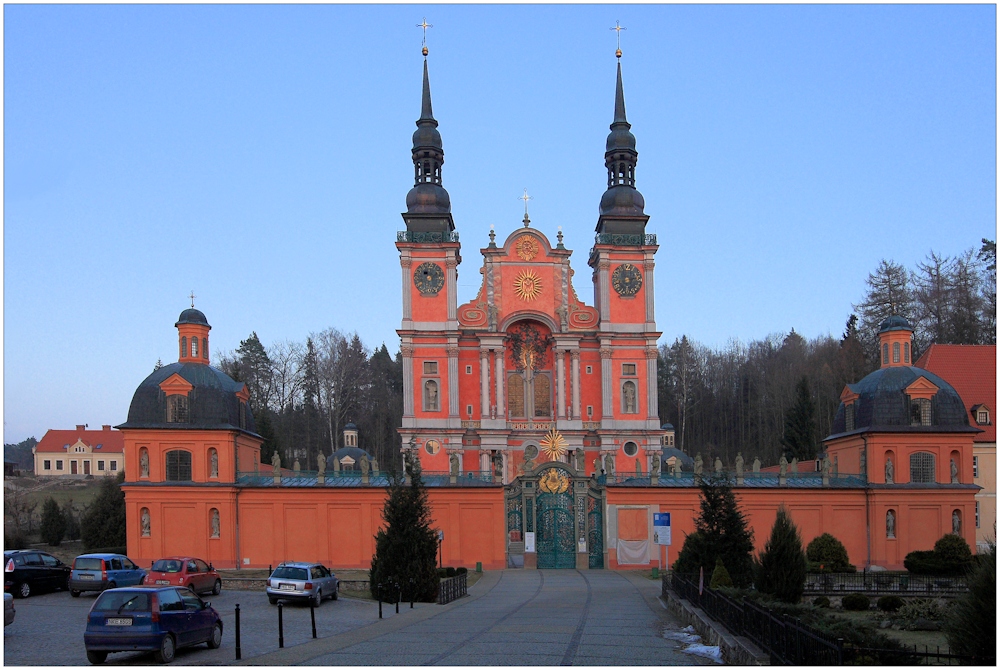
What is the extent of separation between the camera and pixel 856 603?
30094 millimetres

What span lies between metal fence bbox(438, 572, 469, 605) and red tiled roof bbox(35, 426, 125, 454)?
3348 inches

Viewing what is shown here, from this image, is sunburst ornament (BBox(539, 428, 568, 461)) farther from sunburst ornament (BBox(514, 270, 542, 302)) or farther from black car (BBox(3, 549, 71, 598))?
black car (BBox(3, 549, 71, 598))

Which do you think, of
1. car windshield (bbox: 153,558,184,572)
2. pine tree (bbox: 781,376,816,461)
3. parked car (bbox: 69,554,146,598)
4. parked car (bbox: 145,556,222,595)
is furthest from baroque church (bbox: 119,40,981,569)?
pine tree (bbox: 781,376,816,461)

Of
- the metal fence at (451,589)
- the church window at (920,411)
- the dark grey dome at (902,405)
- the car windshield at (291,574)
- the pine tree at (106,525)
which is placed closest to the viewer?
the car windshield at (291,574)

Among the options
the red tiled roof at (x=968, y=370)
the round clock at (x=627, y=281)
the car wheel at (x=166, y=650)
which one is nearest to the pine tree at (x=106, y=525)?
the car wheel at (x=166, y=650)

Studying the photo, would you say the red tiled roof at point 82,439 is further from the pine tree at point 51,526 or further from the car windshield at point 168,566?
the car windshield at point 168,566

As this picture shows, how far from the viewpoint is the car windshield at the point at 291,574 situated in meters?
29.0

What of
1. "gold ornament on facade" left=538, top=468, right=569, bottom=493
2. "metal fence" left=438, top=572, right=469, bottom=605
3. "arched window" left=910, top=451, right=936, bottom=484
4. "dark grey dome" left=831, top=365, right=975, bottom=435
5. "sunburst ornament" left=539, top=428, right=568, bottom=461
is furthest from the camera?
"sunburst ornament" left=539, top=428, right=568, bottom=461

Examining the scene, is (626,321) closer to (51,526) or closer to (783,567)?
(51,526)

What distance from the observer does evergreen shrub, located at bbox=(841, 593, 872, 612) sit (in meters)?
30.0

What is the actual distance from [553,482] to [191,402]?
618 inches

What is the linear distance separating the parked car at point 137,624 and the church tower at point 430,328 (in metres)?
44.8

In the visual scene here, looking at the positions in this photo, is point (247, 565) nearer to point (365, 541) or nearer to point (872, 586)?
point (365, 541)

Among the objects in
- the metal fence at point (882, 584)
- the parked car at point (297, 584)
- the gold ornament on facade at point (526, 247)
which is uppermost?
the gold ornament on facade at point (526, 247)
